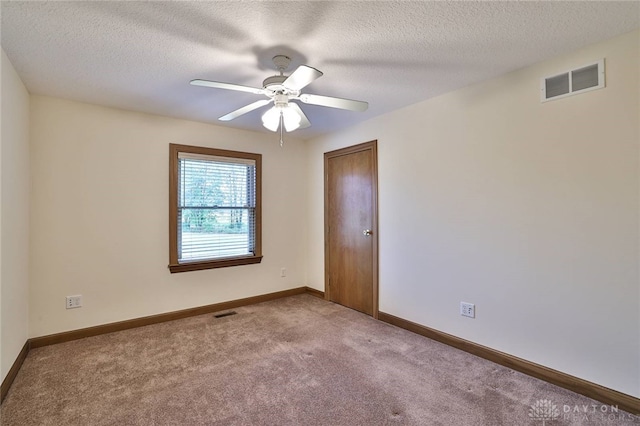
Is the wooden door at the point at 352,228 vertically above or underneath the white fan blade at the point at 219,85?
underneath

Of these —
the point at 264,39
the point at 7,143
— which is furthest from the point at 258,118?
the point at 7,143

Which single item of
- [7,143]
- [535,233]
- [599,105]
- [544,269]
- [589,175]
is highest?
[599,105]

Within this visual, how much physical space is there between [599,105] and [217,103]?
306 cm

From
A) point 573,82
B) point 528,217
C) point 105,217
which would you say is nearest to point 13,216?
point 105,217

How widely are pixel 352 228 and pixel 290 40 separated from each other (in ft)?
7.91

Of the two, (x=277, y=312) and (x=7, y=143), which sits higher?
(x=7, y=143)

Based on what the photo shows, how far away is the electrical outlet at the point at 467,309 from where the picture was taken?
266cm

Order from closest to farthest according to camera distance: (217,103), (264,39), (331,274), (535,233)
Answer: (264,39), (535,233), (217,103), (331,274)

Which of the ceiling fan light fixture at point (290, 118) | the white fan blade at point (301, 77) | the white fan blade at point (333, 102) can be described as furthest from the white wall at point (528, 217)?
the white fan blade at point (301, 77)

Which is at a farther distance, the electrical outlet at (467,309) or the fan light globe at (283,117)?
the electrical outlet at (467,309)

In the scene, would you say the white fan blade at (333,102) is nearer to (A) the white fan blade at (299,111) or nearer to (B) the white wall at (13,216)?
(A) the white fan blade at (299,111)

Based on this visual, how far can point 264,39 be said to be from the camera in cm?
193

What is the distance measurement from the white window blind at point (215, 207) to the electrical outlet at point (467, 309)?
2639 millimetres

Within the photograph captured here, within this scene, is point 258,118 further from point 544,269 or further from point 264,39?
point 544,269
